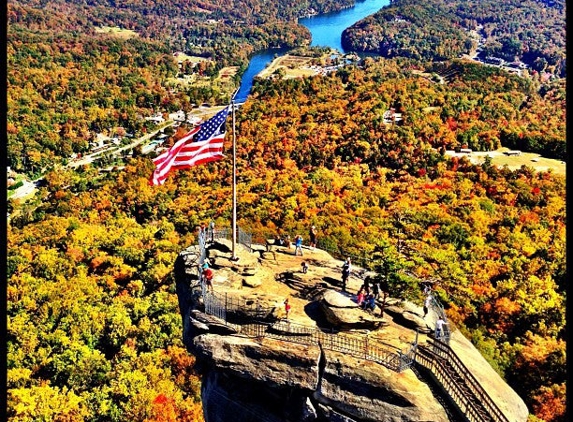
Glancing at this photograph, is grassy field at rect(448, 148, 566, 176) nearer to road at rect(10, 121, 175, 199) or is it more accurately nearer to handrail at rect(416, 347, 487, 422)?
handrail at rect(416, 347, 487, 422)

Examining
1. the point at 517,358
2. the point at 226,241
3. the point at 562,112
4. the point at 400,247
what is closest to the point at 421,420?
the point at 226,241

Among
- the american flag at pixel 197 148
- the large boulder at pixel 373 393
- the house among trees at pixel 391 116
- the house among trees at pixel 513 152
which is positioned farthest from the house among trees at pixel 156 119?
the large boulder at pixel 373 393

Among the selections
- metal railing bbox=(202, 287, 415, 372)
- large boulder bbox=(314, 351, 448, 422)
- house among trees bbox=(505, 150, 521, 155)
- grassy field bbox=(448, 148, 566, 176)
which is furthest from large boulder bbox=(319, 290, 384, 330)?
house among trees bbox=(505, 150, 521, 155)

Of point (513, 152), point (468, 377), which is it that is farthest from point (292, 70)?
point (468, 377)

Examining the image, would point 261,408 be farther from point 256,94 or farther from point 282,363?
point 256,94

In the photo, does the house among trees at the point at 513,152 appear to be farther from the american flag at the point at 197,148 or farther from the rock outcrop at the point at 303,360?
the american flag at the point at 197,148

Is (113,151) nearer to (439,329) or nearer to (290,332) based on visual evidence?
(290,332)

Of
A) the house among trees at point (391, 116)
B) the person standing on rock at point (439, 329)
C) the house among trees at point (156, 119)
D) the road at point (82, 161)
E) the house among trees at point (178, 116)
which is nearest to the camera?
the person standing on rock at point (439, 329)
